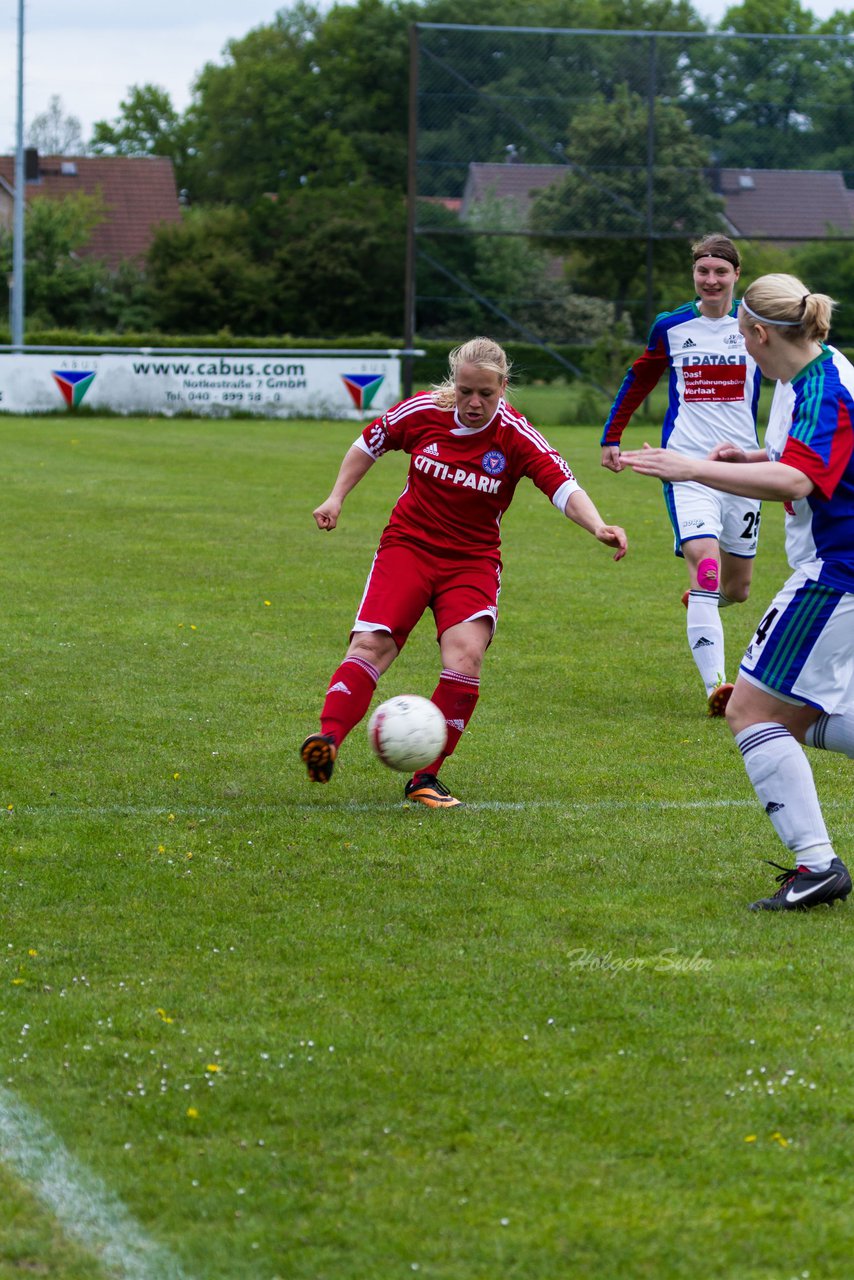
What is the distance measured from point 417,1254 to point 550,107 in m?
27.5

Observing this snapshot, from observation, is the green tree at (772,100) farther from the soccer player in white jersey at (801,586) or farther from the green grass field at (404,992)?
the soccer player in white jersey at (801,586)

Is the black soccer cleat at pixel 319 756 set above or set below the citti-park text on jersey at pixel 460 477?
below

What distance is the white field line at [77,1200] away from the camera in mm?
2807

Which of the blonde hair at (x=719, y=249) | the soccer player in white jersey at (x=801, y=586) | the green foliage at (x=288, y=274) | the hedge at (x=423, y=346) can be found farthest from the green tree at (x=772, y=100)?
the green foliage at (x=288, y=274)

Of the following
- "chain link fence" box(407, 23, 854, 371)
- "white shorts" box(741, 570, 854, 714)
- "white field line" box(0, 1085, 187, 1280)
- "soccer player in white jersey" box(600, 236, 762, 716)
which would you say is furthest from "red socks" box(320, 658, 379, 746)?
"chain link fence" box(407, 23, 854, 371)

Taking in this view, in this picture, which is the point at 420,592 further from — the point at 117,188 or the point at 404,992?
the point at 117,188

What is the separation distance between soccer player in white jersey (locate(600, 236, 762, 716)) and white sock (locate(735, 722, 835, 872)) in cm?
286

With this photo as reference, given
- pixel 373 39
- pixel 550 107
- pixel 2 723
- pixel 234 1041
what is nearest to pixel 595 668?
pixel 2 723

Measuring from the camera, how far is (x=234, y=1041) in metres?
3.74

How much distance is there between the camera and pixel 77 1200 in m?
3.02

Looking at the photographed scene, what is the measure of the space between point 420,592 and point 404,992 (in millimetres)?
2349

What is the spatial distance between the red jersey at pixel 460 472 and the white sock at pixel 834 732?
4.88 feet

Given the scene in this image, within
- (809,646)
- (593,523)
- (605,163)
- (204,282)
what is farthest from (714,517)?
(204,282)

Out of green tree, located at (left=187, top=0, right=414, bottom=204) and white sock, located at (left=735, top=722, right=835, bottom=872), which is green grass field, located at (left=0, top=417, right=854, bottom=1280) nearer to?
white sock, located at (left=735, top=722, right=835, bottom=872)
